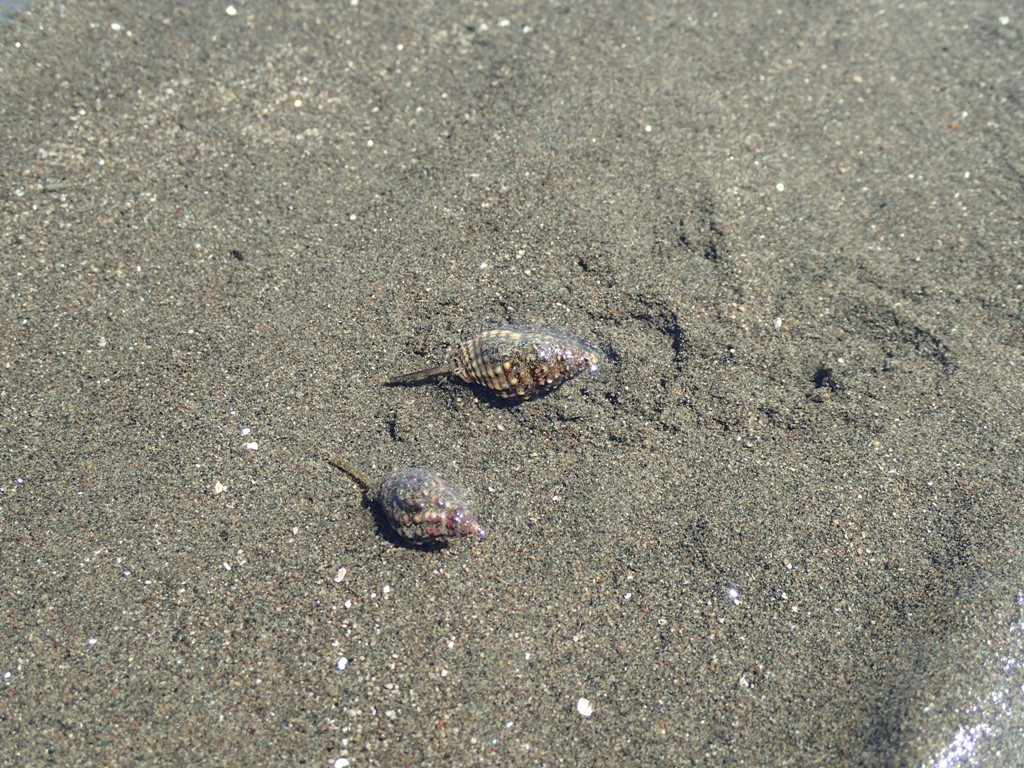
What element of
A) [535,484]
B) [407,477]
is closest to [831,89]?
[535,484]

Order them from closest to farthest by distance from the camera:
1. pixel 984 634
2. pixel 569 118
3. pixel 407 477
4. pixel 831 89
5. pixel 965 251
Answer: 1. pixel 984 634
2. pixel 407 477
3. pixel 965 251
4. pixel 569 118
5. pixel 831 89

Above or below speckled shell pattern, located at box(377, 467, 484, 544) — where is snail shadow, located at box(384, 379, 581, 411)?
above

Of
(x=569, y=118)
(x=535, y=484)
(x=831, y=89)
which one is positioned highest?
(x=831, y=89)

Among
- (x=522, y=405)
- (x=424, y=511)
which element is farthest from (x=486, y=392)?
(x=424, y=511)

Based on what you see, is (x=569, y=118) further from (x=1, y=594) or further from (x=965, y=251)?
(x=1, y=594)

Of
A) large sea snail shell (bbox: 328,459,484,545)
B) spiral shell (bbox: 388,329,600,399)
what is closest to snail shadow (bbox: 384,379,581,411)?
spiral shell (bbox: 388,329,600,399)

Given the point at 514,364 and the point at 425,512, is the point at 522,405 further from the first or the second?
the point at 425,512

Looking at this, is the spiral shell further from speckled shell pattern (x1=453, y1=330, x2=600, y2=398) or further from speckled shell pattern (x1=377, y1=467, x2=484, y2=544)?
speckled shell pattern (x1=377, y1=467, x2=484, y2=544)
